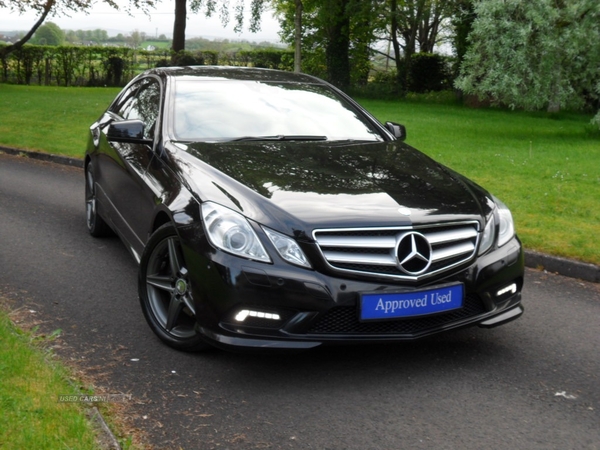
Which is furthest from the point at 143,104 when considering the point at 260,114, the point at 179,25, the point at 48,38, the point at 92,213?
the point at 48,38

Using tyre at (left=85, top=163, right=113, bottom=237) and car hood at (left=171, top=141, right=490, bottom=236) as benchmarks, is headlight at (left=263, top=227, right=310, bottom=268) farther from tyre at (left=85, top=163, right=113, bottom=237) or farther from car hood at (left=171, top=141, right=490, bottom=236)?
tyre at (left=85, top=163, right=113, bottom=237)

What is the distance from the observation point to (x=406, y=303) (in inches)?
168

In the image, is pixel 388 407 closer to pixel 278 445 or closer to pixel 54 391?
pixel 278 445

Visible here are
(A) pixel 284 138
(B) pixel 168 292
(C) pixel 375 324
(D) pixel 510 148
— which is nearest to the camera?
(C) pixel 375 324

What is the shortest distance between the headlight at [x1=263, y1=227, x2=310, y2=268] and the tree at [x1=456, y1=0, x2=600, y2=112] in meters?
14.8

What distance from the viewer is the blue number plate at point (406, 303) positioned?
4219mm

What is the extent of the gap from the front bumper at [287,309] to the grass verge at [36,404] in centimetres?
81

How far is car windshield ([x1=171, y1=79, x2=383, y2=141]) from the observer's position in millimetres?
5762

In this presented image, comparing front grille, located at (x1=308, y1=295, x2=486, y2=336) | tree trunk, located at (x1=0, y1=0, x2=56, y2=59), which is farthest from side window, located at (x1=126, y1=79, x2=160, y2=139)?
tree trunk, located at (x1=0, y1=0, x2=56, y2=59)

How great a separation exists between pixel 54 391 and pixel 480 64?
54.4 feet

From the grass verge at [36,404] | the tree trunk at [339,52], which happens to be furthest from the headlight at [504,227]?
the tree trunk at [339,52]

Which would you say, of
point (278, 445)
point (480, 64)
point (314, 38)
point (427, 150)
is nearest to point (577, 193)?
point (427, 150)

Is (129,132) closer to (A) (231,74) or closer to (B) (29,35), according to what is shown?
(A) (231,74)

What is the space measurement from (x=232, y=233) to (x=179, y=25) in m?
34.0
